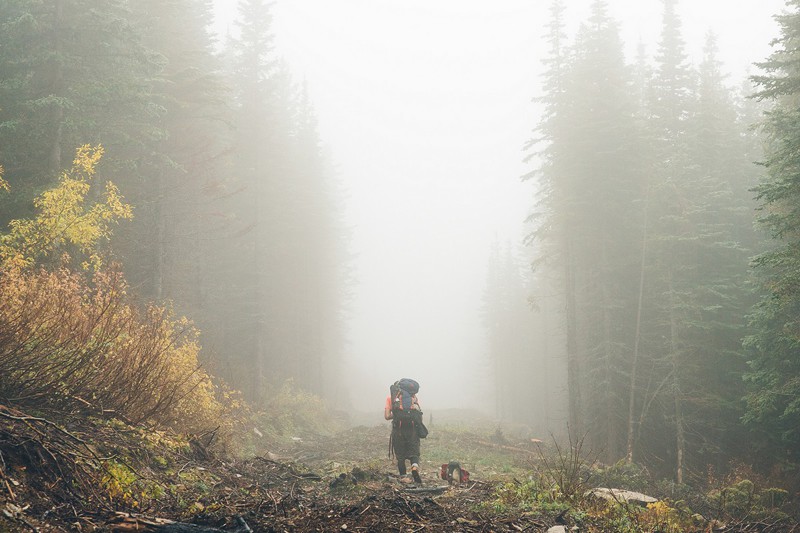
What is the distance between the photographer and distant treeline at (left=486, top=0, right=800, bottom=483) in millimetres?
14602

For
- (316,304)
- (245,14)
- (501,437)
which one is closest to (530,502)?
(501,437)

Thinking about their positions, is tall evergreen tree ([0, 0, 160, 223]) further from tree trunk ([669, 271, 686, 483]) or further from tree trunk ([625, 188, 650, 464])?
tree trunk ([669, 271, 686, 483])

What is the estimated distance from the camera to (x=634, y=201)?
19312 millimetres

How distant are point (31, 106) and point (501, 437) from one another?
20.6 meters

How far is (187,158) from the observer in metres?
20.8

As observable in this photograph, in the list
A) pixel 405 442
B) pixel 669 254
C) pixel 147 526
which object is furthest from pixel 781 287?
pixel 147 526

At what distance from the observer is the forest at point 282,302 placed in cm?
597

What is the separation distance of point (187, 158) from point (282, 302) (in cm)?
1413

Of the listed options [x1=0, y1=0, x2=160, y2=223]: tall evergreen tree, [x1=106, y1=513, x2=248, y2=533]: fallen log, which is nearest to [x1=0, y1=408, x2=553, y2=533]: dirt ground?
[x1=106, y1=513, x2=248, y2=533]: fallen log

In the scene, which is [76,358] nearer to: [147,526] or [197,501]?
[197,501]

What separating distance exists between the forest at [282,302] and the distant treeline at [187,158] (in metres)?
0.12

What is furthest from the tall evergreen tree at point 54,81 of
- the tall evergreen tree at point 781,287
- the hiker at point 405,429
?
the tall evergreen tree at point 781,287

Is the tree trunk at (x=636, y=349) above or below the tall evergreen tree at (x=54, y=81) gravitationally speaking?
below

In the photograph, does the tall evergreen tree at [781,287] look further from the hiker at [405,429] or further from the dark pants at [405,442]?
the dark pants at [405,442]
